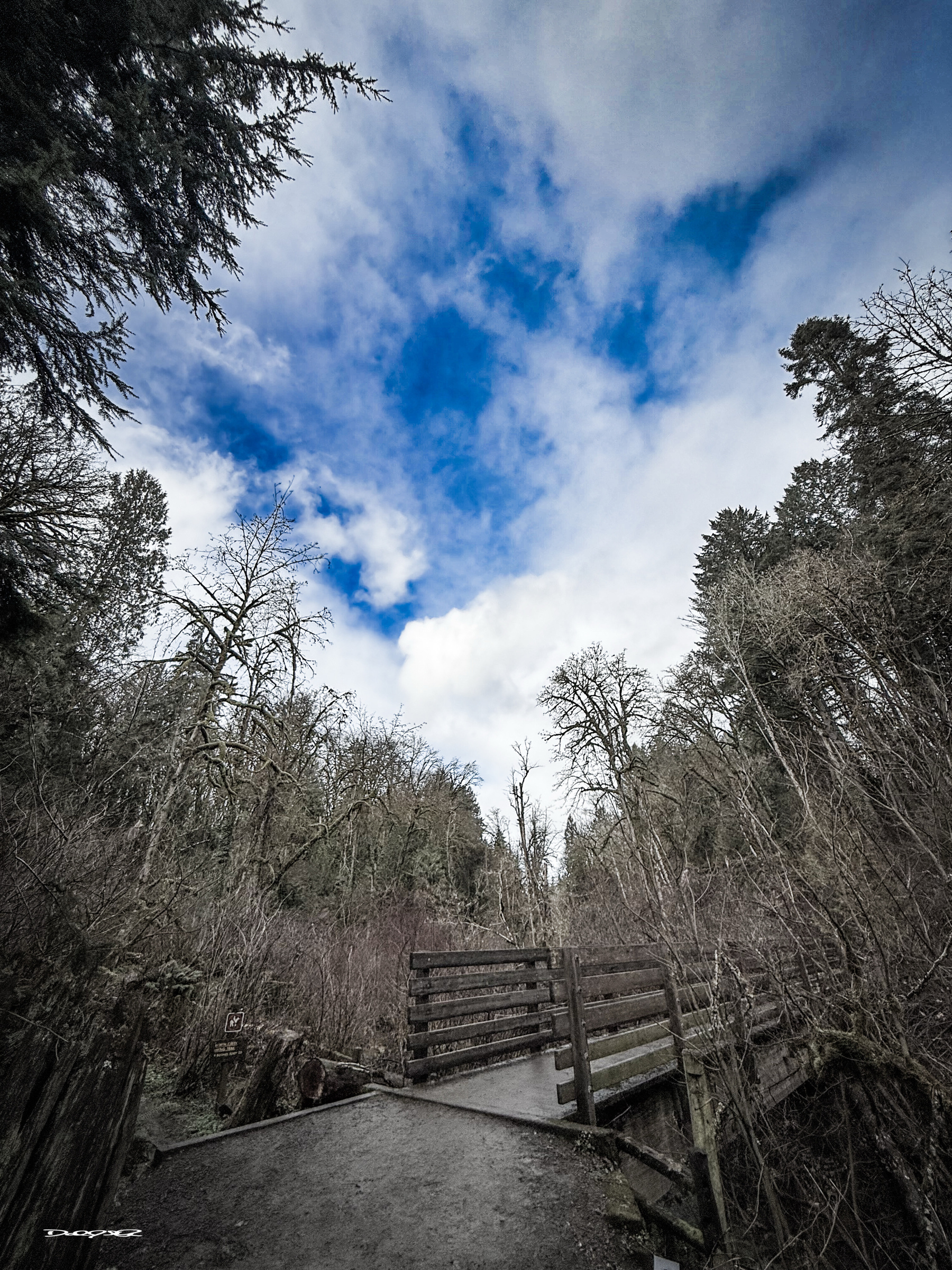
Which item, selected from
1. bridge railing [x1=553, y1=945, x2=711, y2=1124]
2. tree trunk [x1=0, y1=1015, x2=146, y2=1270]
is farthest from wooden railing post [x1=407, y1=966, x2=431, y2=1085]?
tree trunk [x1=0, y1=1015, x2=146, y2=1270]

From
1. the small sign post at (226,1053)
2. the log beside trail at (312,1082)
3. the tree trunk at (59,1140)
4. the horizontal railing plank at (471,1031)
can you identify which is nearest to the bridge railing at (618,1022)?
the horizontal railing plank at (471,1031)

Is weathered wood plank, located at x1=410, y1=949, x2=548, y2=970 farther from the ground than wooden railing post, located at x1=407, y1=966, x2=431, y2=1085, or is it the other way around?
weathered wood plank, located at x1=410, y1=949, x2=548, y2=970

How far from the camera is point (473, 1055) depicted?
621cm

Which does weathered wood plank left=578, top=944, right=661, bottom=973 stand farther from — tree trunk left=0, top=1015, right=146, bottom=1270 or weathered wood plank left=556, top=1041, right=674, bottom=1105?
tree trunk left=0, top=1015, right=146, bottom=1270

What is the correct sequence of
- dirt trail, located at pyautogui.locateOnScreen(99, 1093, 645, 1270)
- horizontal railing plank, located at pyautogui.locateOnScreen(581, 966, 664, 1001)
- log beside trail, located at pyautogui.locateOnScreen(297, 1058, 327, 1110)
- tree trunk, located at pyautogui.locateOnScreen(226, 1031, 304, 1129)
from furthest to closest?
1. log beside trail, located at pyautogui.locateOnScreen(297, 1058, 327, 1110)
2. tree trunk, located at pyautogui.locateOnScreen(226, 1031, 304, 1129)
3. horizontal railing plank, located at pyautogui.locateOnScreen(581, 966, 664, 1001)
4. dirt trail, located at pyautogui.locateOnScreen(99, 1093, 645, 1270)

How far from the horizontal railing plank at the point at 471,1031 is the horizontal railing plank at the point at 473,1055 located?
0.39ft

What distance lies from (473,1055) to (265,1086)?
235cm

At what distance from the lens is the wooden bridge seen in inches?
136

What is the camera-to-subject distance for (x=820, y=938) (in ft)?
13.8

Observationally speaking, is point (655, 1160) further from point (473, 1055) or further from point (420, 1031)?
point (473, 1055)

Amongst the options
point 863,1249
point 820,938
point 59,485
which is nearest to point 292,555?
point 59,485

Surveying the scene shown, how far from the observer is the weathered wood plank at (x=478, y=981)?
567cm

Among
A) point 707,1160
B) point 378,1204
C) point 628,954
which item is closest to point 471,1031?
point 628,954

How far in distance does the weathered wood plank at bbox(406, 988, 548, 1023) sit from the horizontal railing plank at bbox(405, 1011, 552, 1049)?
128 millimetres
